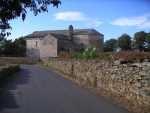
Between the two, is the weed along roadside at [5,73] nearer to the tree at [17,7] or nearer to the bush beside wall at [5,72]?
the bush beside wall at [5,72]

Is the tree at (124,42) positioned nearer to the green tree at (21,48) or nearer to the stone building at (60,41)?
the stone building at (60,41)

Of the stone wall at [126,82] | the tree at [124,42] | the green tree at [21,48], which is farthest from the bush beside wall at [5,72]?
the green tree at [21,48]

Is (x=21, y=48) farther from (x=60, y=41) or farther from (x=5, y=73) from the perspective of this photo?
(x=5, y=73)

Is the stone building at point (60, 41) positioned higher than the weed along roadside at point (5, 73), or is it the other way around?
the stone building at point (60, 41)

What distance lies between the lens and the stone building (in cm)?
11450

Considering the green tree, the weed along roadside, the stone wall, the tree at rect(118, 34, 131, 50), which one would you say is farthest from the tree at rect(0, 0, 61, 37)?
the green tree

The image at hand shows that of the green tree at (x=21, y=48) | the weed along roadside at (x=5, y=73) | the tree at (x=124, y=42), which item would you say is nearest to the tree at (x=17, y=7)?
the weed along roadside at (x=5, y=73)

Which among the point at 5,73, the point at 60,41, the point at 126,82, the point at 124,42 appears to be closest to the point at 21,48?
the point at 60,41

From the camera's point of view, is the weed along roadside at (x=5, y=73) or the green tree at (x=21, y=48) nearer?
the weed along roadside at (x=5, y=73)

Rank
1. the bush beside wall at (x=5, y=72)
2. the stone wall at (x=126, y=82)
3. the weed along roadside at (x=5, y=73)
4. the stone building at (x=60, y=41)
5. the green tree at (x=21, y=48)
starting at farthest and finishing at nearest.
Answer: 1. the green tree at (x=21, y=48)
2. the stone building at (x=60, y=41)
3. the bush beside wall at (x=5, y=72)
4. the weed along roadside at (x=5, y=73)
5. the stone wall at (x=126, y=82)

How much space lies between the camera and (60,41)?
117062 mm

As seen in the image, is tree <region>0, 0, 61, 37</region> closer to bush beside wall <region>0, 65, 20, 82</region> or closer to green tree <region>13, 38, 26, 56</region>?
bush beside wall <region>0, 65, 20, 82</region>

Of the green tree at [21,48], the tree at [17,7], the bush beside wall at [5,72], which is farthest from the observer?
the green tree at [21,48]

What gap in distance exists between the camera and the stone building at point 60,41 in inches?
4508
